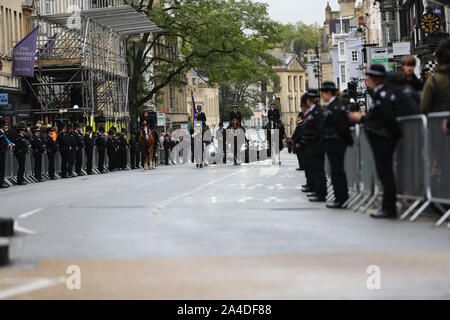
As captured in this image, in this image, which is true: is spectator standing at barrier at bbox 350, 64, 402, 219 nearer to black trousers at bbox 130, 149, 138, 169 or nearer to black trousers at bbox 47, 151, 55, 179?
black trousers at bbox 47, 151, 55, 179

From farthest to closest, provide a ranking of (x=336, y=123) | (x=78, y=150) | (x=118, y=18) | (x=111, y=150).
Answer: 1. (x=118, y=18)
2. (x=111, y=150)
3. (x=78, y=150)
4. (x=336, y=123)

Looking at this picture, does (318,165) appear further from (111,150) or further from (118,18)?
(118,18)

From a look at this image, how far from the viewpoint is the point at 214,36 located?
56.6 metres

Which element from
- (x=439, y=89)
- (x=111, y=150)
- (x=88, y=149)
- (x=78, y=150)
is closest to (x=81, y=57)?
(x=111, y=150)

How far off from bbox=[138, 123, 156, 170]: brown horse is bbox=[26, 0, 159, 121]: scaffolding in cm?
815

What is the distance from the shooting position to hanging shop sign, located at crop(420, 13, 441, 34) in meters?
40.5

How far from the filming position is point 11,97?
4688 cm

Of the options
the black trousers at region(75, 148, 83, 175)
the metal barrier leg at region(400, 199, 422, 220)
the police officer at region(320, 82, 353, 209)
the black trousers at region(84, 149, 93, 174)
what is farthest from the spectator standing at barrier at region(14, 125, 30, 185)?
the metal barrier leg at region(400, 199, 422, 220)

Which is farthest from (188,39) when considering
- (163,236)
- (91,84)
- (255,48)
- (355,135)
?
(163,236)

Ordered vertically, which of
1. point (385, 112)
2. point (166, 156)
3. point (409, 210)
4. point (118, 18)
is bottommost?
point (166, 156)

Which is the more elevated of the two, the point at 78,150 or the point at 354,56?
the point at 354,56

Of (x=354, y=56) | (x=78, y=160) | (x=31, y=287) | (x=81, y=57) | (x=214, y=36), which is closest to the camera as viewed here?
(x=31, y=287)

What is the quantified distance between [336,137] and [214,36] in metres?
42.1
